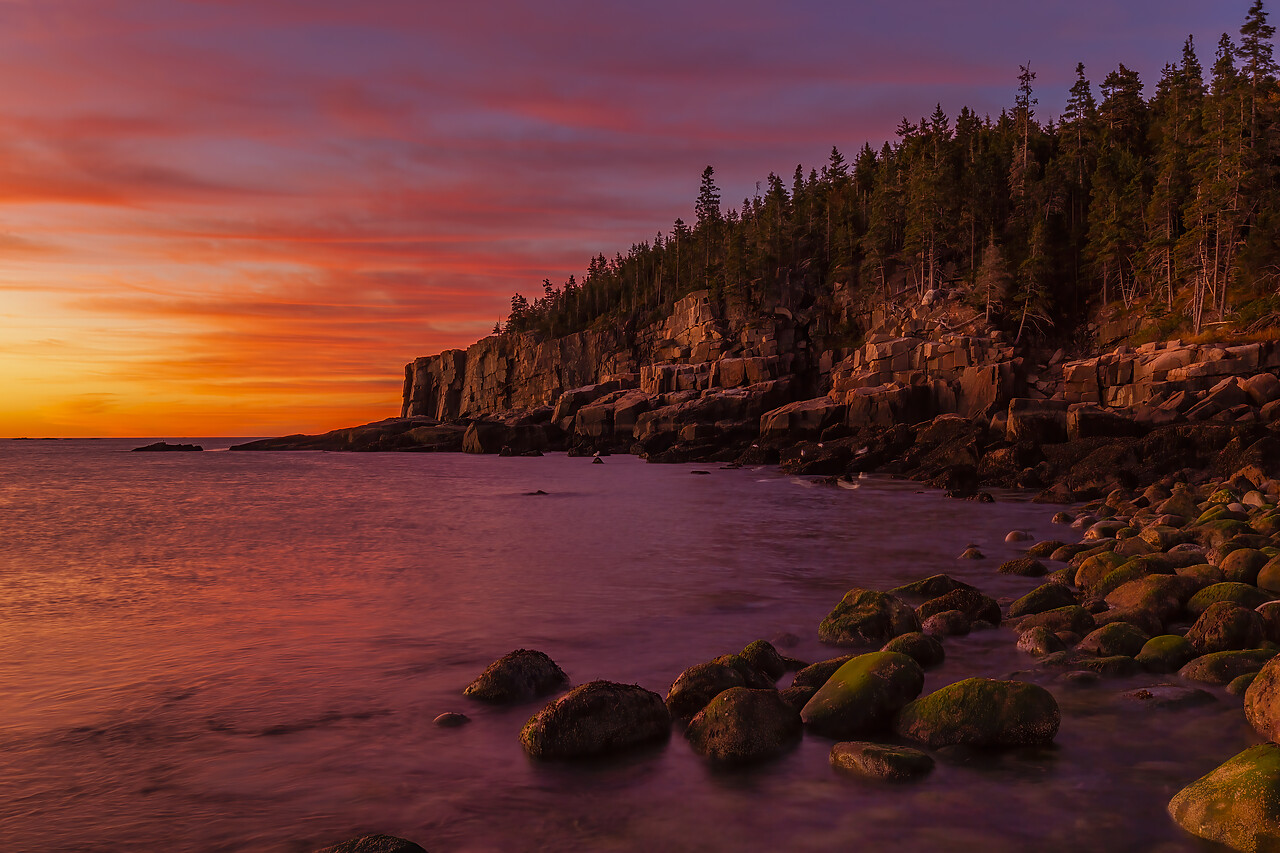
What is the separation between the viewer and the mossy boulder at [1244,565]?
31.5ft

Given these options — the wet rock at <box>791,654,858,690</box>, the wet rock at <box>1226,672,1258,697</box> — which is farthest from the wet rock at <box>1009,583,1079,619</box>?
the wet rock at <box>791,654,858,690</box>

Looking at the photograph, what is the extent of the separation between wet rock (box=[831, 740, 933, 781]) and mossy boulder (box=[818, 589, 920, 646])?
3.25 metres

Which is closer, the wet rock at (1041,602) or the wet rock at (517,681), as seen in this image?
the wet rock at (517,681)

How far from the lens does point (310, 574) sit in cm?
1599

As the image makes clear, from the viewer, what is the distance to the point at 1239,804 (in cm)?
427

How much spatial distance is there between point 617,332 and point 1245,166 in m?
78.1

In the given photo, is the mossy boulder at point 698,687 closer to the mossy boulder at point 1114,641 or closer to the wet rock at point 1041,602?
the mossy boulder at point 1114,641

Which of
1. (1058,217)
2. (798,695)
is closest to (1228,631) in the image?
(798,695)

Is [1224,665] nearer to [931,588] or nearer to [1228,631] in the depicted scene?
→ [1228,631]

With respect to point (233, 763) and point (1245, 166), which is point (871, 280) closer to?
point (1245, 166)

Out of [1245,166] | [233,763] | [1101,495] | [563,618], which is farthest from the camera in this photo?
[1245,166]

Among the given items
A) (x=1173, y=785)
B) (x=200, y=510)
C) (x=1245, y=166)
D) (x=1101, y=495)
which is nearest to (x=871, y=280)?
(x=1245, y=166)

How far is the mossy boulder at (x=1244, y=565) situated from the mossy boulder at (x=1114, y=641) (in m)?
2.96

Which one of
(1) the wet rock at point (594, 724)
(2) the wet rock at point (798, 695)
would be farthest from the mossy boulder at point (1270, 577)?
(1) the wet rock at point (594, 724)
